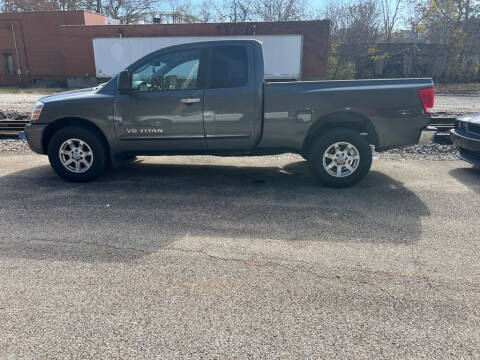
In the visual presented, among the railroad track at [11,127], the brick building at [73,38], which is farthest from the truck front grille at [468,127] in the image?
the brick building at [73,38]

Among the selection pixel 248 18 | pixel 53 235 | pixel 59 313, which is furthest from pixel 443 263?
pixel 248 18

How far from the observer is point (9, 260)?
11.6ft

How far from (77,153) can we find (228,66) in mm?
2693

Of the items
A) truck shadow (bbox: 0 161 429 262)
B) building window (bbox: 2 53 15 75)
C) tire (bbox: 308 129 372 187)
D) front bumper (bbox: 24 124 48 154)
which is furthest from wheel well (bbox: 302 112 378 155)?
building window (bbox: 2 53 15 75)

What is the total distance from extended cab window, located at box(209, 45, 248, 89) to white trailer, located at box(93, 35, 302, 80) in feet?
64.8

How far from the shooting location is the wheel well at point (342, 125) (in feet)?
18.0

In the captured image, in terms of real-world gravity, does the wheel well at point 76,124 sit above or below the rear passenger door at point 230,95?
below

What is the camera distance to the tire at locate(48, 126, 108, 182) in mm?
5668

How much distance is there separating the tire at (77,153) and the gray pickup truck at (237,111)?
20 millimetres

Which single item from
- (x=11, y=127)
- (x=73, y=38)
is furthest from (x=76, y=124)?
(x=73, y=38)

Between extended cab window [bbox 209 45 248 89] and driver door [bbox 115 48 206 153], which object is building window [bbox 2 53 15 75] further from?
extended cab window [bbox 209 45 248 89]

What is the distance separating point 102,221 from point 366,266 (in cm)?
303

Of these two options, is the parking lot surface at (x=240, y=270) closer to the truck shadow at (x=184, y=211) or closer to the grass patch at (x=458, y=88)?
the truck shadow at (x=184, y=211)

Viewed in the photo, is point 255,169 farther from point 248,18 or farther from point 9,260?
point 248,18
